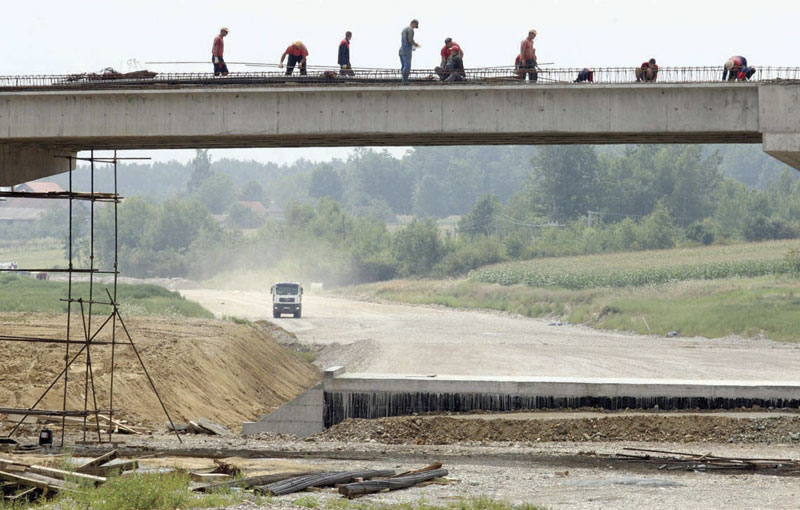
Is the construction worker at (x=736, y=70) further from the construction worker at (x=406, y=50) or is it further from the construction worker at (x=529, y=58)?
the construction worker at (x=406, y=50)

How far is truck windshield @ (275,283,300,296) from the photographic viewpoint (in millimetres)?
68312

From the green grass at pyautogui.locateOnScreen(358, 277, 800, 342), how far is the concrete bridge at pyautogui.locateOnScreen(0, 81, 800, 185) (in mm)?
30551

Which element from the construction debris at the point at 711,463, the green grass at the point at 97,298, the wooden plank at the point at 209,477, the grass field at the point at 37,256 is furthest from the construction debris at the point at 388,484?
the grass field at the point at 37,256

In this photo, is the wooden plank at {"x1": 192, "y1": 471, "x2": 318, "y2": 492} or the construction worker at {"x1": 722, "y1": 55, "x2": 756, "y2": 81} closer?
the wooden plank at {"x1": 192, "y1": 471, "x2": 318, "y2": 492}

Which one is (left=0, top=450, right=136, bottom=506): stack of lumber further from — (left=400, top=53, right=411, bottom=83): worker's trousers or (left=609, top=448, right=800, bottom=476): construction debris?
(left=400, top=53, right=411, bottom=83): worker's trousers

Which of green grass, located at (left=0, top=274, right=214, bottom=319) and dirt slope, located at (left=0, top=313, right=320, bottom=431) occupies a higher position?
green grass, located at (left=0, top=274, right=214, bottom=319)

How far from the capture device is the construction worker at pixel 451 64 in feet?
82.8

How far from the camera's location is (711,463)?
2120 centimetres

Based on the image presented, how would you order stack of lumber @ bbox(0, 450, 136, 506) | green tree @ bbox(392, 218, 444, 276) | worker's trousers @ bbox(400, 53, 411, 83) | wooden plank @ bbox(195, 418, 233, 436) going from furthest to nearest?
green tree @ bbox(392, 218, 444, 276) → wooden plank @ bbox(195, 418, 233, 436) → worker's trousers @ bbox(400, 53, 411, 83) → stack of lumber @ bbox(0, 450, 136, 506)

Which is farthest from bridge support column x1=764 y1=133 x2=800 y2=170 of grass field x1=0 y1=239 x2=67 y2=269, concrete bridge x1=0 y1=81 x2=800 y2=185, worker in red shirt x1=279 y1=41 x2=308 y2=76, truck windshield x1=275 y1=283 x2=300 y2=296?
grass field x1=0 y1=239 x2=67 y2=269

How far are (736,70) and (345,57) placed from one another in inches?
349

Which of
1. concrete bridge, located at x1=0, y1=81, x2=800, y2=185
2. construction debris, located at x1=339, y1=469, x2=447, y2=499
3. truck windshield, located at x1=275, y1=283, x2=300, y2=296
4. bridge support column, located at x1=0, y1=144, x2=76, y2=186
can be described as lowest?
construction debris, located at x1=339, y1=469, x2=447, y2=499

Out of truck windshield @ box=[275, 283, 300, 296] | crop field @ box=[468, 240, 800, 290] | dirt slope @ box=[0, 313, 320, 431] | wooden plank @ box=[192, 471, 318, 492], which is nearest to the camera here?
wooden plank @ box=[192, 471, 318, 492]

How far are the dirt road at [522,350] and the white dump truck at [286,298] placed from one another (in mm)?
816
